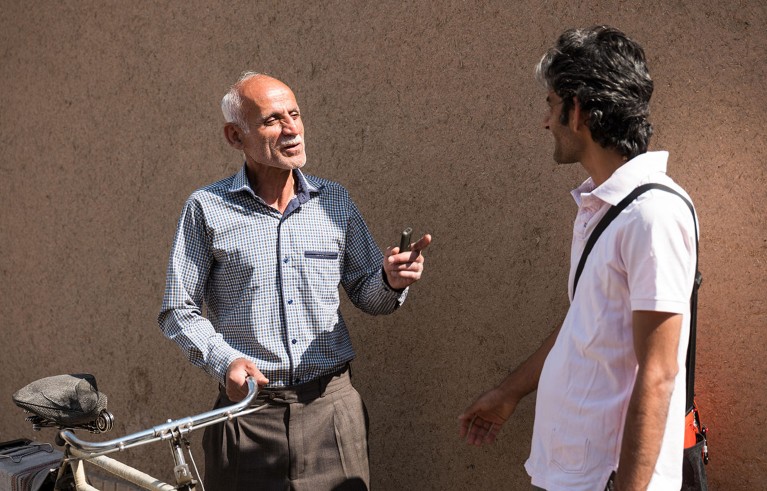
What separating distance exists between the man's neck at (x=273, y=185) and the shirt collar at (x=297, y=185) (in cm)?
3

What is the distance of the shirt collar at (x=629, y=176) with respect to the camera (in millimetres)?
2014

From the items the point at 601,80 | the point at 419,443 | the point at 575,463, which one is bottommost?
the point at 419,443

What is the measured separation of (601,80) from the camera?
2066mm

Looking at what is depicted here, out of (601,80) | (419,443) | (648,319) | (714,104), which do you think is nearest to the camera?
(648,319)

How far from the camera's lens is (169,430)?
91.8 inches

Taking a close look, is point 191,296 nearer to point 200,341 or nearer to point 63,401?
point 200,341

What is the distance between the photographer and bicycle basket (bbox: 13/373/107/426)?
2926mm

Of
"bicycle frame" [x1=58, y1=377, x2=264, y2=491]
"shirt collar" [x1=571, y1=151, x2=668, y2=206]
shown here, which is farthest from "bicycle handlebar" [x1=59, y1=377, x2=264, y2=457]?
"shirt collar" [x1=571, y1=151, x2=668, y2=206]

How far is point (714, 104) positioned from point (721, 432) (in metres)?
1.01

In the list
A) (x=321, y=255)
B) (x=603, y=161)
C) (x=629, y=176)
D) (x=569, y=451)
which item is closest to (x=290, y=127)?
(x=321, y=255)

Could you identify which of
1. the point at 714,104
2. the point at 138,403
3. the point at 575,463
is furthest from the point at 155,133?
the point at 575,463

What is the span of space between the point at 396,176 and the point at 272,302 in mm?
911

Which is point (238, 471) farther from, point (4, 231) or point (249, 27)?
point (4, 231)

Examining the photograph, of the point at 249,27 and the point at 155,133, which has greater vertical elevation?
the point at 249,27
